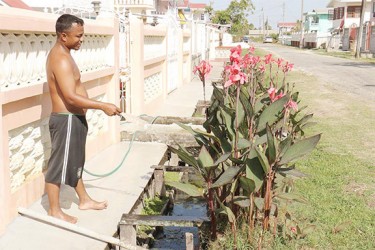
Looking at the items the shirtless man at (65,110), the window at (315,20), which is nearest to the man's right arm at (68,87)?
the shirtless man at (65,110)

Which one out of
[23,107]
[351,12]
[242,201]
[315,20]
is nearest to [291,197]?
[242,201]

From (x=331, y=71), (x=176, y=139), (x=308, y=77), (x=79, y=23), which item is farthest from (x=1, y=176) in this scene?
(x=331, y=71)

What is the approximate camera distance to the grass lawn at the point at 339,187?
4.31 meters

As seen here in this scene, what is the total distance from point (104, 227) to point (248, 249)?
1.21 meters

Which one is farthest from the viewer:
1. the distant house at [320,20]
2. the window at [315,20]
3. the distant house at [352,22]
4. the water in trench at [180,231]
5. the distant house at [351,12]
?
the window at [315,20]

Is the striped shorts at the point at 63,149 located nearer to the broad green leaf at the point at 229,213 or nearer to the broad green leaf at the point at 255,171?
the broad green leaf at the point at 229,213

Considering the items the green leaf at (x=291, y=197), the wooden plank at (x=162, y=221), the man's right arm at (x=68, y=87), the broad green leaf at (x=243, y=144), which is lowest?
the wooden plank at (x=162, y=221)

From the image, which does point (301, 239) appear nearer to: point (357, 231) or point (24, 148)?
point (357, 231)

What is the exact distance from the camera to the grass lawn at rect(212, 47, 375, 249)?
431cm

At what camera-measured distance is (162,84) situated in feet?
39.2

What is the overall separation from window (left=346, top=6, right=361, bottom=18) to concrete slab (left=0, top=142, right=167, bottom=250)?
58.6 metres

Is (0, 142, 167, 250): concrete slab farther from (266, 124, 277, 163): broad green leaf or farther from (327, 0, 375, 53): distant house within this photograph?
(327, 0, 375, 53): distant house

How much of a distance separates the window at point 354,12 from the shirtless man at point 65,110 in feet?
200

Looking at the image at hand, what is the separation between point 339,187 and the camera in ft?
19.0
